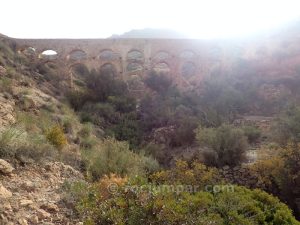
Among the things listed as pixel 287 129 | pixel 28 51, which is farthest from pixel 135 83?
pixel 287 129

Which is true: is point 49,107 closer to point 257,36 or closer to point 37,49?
point 37,49

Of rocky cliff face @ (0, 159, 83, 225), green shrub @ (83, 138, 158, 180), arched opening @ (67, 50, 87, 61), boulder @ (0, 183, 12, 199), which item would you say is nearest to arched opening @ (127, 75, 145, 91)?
arched opening @ (67, 50, 87, 61)

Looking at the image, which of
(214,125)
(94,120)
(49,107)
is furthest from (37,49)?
(214,125)

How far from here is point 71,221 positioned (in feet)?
14.6

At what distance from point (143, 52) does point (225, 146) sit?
17.1m

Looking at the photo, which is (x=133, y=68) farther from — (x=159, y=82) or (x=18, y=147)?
(x=18, y=147)

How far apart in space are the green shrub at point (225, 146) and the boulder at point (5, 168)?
7.92 meters

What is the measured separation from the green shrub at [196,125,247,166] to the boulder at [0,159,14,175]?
792 cm

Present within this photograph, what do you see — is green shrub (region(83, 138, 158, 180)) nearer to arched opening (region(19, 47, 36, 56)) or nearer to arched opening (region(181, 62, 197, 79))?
arched opening (region(19, 47, 36, 56))

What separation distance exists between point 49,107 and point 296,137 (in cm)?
972

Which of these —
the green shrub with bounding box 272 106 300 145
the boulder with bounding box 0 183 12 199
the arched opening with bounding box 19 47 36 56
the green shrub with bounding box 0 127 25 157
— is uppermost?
the arched opening with bounding box 19 47 36 56

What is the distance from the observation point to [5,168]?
5156 millimetres

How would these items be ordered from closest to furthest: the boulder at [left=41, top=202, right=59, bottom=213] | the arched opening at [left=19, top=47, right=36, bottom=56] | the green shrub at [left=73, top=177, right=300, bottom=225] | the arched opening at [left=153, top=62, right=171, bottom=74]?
the green shrub at [left=73, top=177, right=300, bottom=225], the boulder at [left=41, top=202, right=59, bottom=213], the arched opening at [left=19, top=47, right=36, bottom=56], the arched opening at [left=153, top=62, right=171, bottom=74]

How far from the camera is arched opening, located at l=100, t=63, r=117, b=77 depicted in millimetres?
25855
